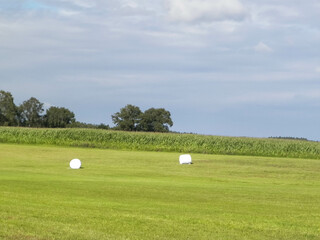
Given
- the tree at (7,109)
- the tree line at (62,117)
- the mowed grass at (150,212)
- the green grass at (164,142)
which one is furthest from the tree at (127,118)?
the mowed grass at (150,212)

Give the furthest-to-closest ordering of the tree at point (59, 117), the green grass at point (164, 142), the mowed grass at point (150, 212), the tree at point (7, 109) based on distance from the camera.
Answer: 1. the tree at point (59, 117)
2. the tree at point (7, 109)
3. the green grass at point (164, 142)
4. the mowed grass at point (150, 212)

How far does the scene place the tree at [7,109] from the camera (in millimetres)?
118000

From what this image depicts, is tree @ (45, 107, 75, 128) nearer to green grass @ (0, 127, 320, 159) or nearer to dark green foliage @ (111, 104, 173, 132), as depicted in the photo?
dark green foliage @ (111, 104, 173, 132)

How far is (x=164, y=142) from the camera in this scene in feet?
233

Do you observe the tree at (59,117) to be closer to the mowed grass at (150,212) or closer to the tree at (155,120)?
the tree at (155,120)

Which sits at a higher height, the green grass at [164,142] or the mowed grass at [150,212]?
the green grass at [164,142]

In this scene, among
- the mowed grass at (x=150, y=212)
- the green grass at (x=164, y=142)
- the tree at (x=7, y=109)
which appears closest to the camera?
the mowed grass at (x=150, y=212)

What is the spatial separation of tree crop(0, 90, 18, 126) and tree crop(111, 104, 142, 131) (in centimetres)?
1973

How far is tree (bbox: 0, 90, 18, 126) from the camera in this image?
387ft

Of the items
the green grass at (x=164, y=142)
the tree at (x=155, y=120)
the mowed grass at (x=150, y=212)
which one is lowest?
the mowed grass at (x=150, y=212)

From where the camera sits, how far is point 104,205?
18984mm

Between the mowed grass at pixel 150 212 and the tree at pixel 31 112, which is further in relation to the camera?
the tree at pixel 31 112

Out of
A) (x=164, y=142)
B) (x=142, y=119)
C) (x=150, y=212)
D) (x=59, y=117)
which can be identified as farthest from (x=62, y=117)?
(x=150, y=212)

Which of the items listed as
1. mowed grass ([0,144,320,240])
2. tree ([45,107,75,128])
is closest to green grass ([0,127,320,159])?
mowed grass ([0,144,320,240])
